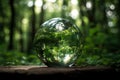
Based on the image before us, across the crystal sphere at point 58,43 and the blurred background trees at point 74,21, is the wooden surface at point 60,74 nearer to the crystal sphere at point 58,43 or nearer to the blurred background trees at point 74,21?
the crystal sphere at point 58,43

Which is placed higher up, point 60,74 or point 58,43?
point 58,43

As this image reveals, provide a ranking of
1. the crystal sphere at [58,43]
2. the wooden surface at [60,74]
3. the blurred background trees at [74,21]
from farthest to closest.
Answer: the blurred background trees at [74,21] → the crystal sphere at [58,43] → the wooden surface at [60,74]

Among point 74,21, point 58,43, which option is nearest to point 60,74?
point 58,43

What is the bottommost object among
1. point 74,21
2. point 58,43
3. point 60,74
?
point 60,74

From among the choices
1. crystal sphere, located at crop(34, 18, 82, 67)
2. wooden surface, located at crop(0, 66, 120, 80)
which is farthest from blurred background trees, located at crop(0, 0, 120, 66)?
wooden surface, located at crop(0, 66, 120, 80)

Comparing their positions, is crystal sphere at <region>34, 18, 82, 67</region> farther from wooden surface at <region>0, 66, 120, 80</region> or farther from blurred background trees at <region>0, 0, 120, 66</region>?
blurred background trees at <region>0, 0, 120, 66</region>

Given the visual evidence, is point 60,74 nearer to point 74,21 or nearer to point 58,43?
point 58,43

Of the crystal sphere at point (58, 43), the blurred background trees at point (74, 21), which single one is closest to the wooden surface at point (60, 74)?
the crystal sphere at point (58, 43)
